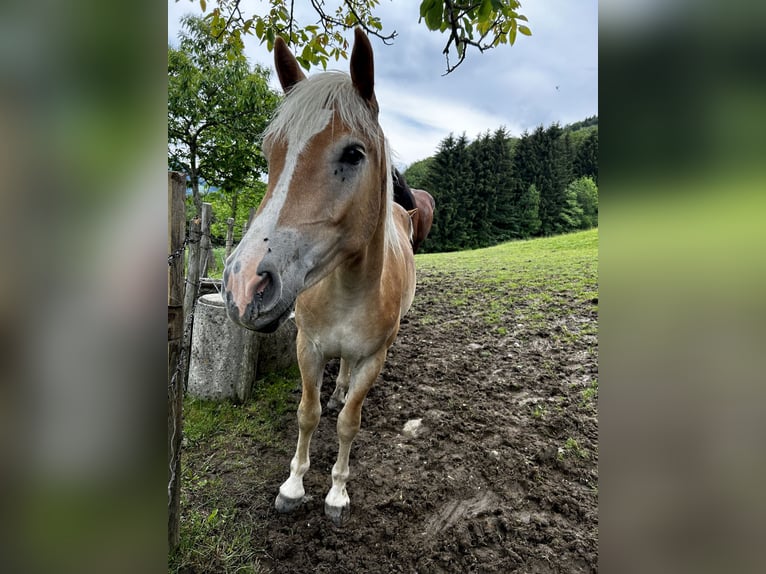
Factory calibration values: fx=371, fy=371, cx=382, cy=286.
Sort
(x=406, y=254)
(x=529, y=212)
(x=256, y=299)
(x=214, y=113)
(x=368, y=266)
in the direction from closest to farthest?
(x=256, y=299), (x=368, y=266), (x=406, y=254), (x=214, y=113), (x=529, y=212)

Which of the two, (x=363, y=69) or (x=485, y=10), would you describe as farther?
(x=485, y=10)

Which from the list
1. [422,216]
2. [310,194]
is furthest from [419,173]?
[310,194]

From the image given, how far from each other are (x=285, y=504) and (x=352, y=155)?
2.08 metres

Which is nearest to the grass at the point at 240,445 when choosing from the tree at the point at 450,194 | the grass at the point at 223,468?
the grass at the point at 223,468

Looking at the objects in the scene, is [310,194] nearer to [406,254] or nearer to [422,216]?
[406,254]

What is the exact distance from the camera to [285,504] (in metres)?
2.28

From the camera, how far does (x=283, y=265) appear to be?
3.99 feet

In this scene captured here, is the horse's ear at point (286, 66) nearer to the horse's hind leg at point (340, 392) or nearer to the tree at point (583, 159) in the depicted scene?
the horse's hind leg at point (340, 392)

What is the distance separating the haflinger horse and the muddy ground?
0.30 metres

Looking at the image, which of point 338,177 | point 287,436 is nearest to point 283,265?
point 338,177

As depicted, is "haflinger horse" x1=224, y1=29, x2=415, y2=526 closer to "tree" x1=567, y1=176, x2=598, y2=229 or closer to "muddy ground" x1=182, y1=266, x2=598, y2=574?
"muddy ground" x1=182, y1=266, x2=598, y2=574
